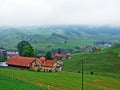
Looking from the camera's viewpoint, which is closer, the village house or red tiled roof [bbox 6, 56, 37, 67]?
red tiled roof [bbox 6, 56, 37, 67]

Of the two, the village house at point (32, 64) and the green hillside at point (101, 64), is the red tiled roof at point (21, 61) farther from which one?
the green hillside at point (101, 64)

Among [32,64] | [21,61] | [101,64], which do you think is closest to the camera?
[32,64]

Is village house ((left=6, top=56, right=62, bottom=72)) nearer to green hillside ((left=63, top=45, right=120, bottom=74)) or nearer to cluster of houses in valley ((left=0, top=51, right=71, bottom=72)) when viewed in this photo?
cluster of houses in valley ((left=0, top=51, right=71, bottom=72))

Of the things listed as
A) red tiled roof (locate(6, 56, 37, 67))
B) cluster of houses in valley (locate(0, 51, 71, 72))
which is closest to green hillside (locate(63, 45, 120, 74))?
cluster of houses in valley (locate(0, 51, 71, 72))

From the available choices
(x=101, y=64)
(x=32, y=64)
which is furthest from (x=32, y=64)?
(x=101, y=64)

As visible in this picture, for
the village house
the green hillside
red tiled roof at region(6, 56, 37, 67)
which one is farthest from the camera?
the green hillside

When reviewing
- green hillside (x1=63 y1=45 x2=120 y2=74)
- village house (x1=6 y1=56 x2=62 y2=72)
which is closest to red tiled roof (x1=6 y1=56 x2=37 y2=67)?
village house (x1=6 y1=56 x2=62 y2=72)

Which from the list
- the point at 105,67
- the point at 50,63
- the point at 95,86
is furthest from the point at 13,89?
the point at 105,67

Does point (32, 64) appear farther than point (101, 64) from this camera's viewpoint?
No

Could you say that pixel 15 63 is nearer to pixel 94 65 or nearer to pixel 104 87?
pixel 104 87

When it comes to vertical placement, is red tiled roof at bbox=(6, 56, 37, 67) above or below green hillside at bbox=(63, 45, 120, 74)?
above

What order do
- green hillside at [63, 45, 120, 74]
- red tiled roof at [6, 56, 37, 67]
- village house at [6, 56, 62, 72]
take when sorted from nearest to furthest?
red tiled roof at [6, 56, 37, 67] < village house at [6, 56, 62, 72] < green hillside at [63, 45, 120, 74]

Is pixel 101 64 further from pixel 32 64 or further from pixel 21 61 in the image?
pixel 21 61

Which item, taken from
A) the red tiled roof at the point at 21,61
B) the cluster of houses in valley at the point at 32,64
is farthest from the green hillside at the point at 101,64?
the red tiled roof at the point at 21,61
